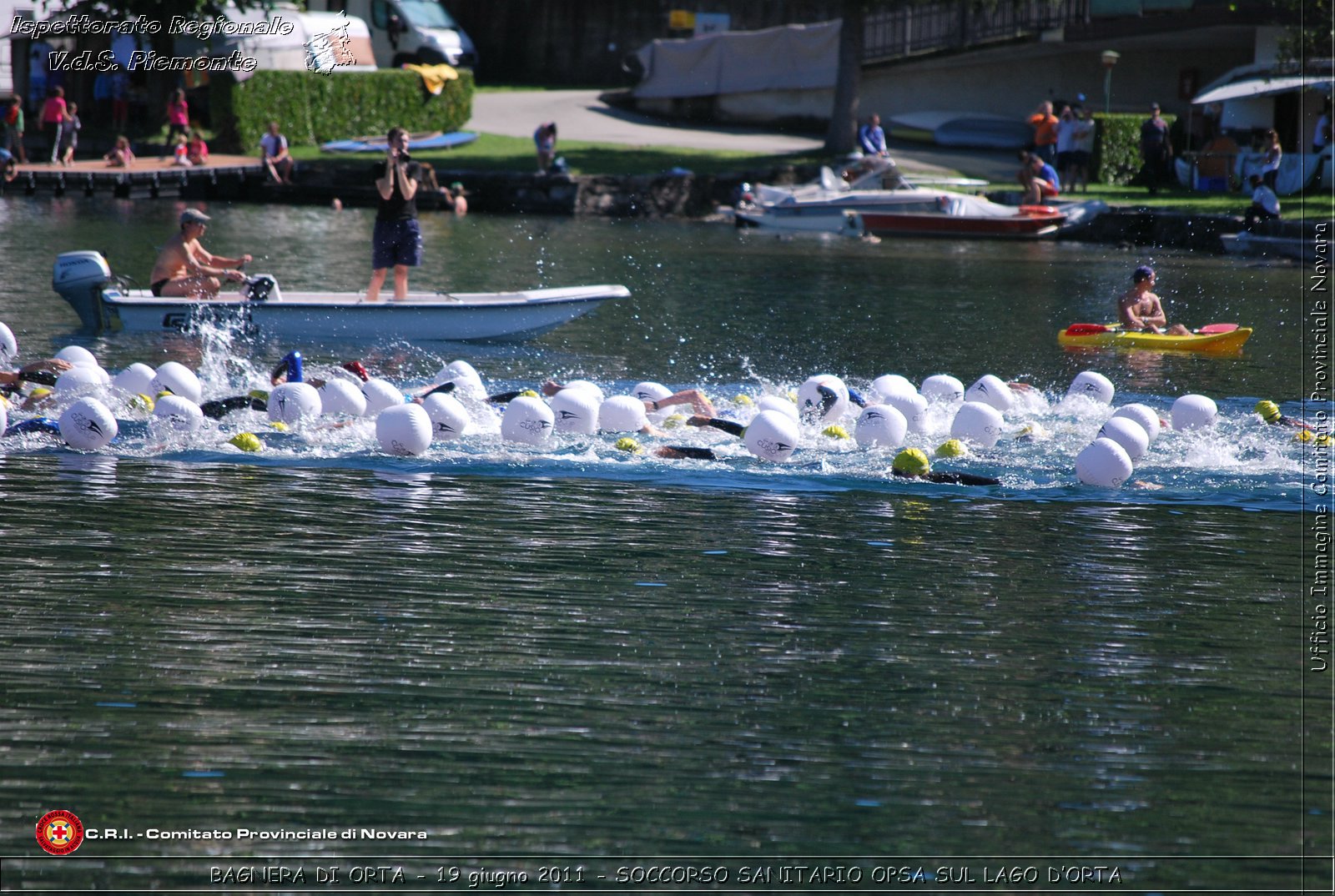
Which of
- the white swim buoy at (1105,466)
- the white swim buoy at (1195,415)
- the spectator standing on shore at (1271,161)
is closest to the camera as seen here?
the white swim buoy at (1105,466)

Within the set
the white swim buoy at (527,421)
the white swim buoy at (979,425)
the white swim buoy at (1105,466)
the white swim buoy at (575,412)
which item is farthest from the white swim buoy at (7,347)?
the white swim buoy at (1105,466)

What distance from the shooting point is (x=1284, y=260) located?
28.0 meters

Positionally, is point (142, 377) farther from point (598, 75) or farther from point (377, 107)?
point (598, 75)

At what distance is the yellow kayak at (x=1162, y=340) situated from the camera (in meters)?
17.8

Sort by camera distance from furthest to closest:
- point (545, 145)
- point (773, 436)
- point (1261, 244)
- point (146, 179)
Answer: point (545, 145)
point (146, 179)
point (1261, 244)
point (773, 436)

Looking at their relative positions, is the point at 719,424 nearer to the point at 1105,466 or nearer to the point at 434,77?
the point at 1105,466

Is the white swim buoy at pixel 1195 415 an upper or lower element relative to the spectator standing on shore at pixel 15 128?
lower

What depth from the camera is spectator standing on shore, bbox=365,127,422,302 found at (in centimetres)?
1648

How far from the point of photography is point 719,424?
12.2 m

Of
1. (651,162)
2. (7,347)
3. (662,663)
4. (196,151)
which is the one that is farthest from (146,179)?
(662,663)

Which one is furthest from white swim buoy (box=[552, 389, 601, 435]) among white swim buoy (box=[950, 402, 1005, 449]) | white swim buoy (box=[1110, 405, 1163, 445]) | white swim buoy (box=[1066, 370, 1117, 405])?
white swim buoy (box=[1066, 370, 1117, 405])

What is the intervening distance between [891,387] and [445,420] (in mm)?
4028

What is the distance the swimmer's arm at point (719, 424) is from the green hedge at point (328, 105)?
94.6ft

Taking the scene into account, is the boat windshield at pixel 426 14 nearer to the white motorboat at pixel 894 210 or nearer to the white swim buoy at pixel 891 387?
the white motorboat at pixel 894 210
